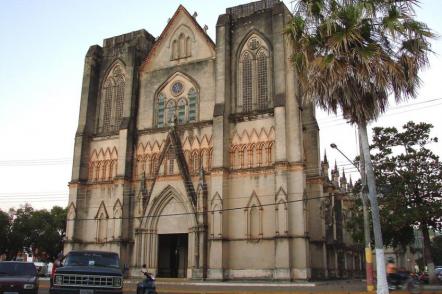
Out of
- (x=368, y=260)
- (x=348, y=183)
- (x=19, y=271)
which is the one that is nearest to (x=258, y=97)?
(x=368, y=260)

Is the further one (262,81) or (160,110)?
(160,110)

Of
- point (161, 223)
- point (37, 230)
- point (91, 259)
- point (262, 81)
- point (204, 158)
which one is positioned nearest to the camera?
point (91, 259)

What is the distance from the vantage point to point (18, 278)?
16.0 meters

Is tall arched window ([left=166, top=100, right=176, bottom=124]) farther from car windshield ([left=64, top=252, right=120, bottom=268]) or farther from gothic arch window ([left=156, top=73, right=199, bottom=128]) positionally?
car windshield ([left=64, top=252, right=120, bottom=268])

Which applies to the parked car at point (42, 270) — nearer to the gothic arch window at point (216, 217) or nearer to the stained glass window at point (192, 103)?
the gothic arch window at point (216, 217)

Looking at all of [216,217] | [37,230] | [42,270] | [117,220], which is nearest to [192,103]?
[216,217]

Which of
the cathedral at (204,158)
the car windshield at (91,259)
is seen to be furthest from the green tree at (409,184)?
the car windshield at (91,259)

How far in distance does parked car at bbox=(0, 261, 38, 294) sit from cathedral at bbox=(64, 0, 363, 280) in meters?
15.3

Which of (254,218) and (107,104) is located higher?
(107,104)

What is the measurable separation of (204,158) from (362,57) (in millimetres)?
20523

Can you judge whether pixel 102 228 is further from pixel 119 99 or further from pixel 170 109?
pixel 119 99

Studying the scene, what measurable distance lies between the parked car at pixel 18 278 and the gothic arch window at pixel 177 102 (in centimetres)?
2013

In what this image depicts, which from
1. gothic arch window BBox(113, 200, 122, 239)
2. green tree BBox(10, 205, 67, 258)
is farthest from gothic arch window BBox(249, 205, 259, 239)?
green tree BBox(10, 205, 67, 258)

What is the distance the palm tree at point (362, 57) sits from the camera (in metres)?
14.9
